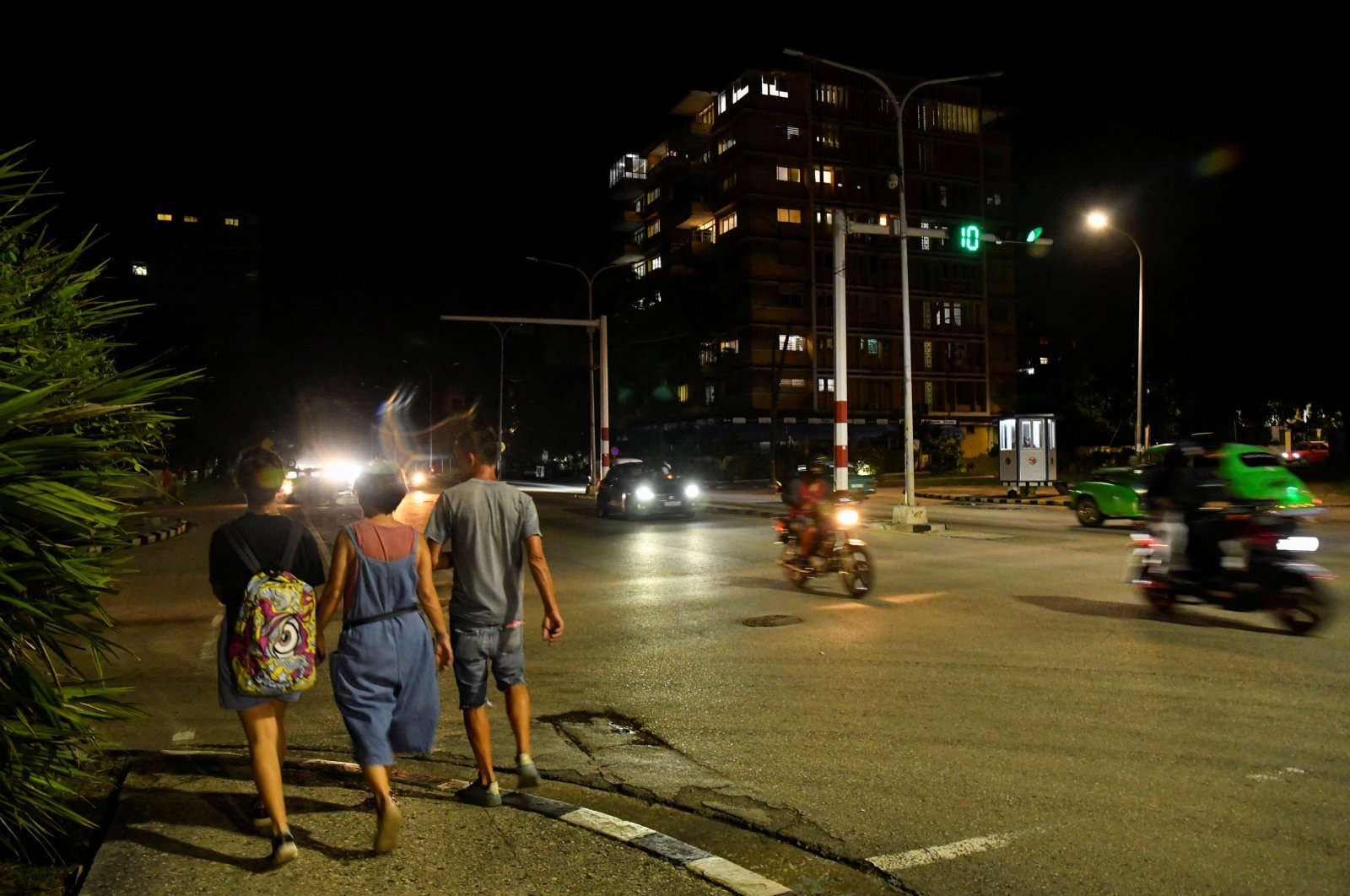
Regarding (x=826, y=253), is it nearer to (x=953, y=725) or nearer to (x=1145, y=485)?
(x=1145, y=485)

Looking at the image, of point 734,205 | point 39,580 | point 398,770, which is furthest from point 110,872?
point 734,205

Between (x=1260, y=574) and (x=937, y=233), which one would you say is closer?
(x=1260, y=574)

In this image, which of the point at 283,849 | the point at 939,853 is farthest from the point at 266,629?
the point at 939,853

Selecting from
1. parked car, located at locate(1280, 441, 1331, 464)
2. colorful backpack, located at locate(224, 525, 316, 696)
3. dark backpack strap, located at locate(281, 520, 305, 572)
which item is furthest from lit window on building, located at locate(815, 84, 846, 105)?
colorful backpack, located at locate(224, 525, 316, 696)

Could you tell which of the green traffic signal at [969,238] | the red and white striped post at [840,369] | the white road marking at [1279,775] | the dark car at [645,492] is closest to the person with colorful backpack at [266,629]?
the white road marking at [1279,775]

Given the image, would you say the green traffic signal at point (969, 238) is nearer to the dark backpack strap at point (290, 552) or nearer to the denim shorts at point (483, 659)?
the denim shorts at point (483, 659)

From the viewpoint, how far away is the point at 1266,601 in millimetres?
9758

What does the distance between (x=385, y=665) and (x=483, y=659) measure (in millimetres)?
846

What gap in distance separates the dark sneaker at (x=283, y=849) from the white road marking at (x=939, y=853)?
234cm

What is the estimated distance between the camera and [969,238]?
2241 cm

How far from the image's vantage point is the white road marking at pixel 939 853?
436 cm

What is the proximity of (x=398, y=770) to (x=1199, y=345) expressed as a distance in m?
42.5

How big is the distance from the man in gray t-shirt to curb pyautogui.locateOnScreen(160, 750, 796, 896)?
30cm

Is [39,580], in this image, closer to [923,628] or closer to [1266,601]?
[923,628]
